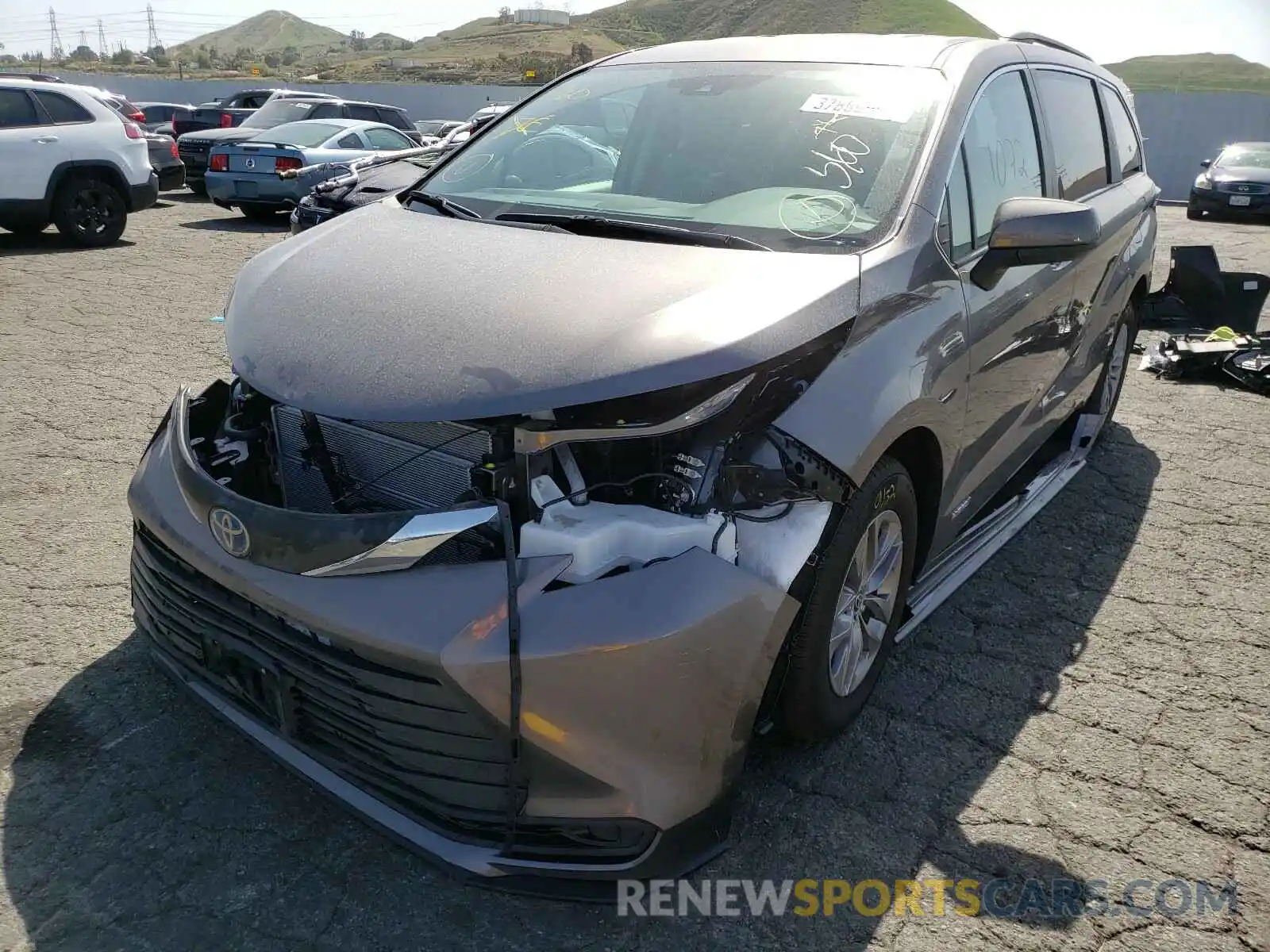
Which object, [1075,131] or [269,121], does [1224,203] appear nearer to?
[269,121]

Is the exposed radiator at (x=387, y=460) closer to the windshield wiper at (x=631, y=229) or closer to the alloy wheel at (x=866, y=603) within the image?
the windshield wiper at (x=631, y=229)

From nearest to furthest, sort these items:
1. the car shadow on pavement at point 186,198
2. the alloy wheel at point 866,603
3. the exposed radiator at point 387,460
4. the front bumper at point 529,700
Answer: the front bumper at point 529,700, the exposed radiator at point 387,460, the alloy wheel at point 866,603, the car shadow on pavement at point 186,198

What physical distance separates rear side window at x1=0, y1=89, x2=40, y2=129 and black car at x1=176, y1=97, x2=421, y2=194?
483 cm

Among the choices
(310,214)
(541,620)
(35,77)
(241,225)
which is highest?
(35,77)

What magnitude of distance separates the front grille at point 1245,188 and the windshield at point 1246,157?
3.03 feet

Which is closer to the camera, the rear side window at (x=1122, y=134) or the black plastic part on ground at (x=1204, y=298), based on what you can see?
the rear side window at (x=1122, y=134)

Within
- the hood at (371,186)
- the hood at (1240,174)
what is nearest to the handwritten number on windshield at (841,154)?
the hood at (371,186)

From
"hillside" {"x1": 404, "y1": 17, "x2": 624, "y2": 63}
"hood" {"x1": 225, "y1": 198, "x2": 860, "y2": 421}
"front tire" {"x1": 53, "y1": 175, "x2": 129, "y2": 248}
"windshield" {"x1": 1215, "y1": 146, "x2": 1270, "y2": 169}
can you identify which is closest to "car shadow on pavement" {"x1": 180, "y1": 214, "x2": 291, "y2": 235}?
"front tire" {"x1": 53, "y1": 175, "x2": 129, "y2": 248}

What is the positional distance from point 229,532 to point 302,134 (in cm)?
1264

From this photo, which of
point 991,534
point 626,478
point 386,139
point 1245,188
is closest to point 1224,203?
point 1245,188

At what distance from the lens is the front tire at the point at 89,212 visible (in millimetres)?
10648

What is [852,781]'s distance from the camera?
277 centimetres

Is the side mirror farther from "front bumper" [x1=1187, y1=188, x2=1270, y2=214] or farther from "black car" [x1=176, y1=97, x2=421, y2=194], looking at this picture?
"front bumper" [x1=1187, y1=188, x2=1270, y2=214]

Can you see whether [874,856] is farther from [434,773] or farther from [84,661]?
[84,661]
